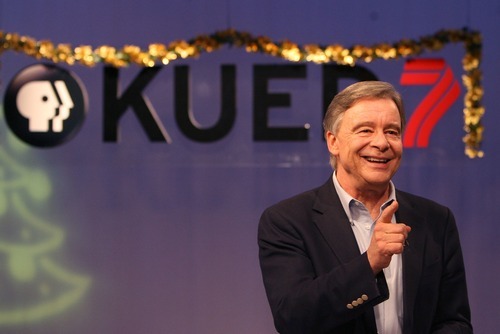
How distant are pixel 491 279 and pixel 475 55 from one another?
136 cm

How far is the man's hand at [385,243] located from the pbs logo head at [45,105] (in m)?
3.27

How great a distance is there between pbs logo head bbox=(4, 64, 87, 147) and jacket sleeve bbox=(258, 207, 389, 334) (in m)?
2.92

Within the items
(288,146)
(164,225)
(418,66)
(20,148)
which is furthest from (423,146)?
(20,148)

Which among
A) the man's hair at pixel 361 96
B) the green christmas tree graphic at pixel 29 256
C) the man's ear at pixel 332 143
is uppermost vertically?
the man's hair at pixel 361 96

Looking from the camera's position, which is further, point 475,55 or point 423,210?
point 475,55

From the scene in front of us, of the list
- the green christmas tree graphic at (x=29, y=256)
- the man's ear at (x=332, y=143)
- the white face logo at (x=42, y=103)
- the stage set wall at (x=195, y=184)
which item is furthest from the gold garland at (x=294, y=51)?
the man's ear at (x=332, y=143)

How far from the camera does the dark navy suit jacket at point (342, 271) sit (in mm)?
1616

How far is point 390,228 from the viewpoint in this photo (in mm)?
1582

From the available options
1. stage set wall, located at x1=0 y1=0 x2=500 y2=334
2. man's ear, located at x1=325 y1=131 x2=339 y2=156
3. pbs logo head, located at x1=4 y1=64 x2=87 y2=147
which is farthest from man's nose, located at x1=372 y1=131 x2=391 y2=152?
pbs logo head, located at x1=4 y1=64 x2=87 y2=147

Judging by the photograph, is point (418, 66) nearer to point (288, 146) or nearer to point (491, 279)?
point (288, 146)

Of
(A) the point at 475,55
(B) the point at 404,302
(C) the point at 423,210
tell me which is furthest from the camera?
(A) the point at 475,55

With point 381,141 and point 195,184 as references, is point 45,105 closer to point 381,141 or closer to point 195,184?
point 195,184

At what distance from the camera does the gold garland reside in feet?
14.8

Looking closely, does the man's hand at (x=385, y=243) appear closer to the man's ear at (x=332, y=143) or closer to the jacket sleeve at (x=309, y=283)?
the jacket sleeve at (x=309, y=283)
